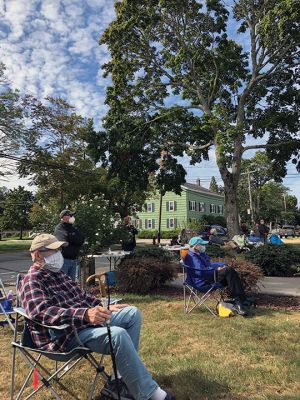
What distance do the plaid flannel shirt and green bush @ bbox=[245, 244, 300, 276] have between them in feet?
24.5

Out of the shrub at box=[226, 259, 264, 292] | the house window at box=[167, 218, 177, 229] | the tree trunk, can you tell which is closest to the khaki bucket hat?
the shrub at box=[226, 259, 264, 292]

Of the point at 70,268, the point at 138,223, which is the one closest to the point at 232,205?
the point at 70,268

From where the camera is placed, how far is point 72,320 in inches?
116

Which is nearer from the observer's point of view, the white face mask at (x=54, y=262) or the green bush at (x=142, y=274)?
the white face mask at (x=54, y=262)

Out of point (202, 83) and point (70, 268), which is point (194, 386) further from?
point (202, 83)

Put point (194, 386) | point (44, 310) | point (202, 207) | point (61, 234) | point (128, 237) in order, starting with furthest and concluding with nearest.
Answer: point (202, 207) < point (128, 237) < point (61, 234) < point (194, 386) < point (44, 310)

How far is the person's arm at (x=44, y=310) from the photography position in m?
2.95

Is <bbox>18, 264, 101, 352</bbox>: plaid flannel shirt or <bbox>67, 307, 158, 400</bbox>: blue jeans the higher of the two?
<bbox>18, 264, 101, 352</bbox>: plaid flannel shirt

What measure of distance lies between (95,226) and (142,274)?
4.37ft

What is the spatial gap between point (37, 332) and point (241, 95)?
52.7 feet

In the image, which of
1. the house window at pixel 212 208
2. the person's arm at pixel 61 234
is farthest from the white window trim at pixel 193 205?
the person's arm at pixel 61 234

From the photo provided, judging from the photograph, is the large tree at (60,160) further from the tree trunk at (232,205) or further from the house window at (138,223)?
the house window at (138,223)

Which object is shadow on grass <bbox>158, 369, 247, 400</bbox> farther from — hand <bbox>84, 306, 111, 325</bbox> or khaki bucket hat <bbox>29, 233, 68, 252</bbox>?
khaki bucket hat <bbox>29, 233, 68, 252</bbox>

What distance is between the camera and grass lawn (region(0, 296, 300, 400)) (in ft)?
11.2
